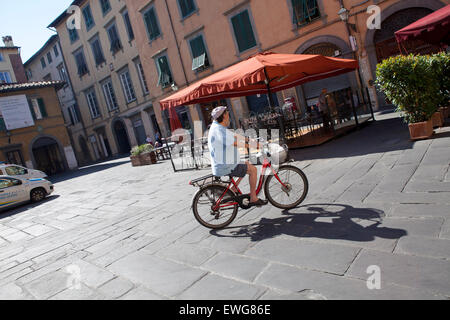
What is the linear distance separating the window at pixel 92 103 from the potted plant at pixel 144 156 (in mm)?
15368

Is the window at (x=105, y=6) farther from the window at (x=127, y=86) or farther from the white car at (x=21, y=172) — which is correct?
the white car at (x=21, y=172)

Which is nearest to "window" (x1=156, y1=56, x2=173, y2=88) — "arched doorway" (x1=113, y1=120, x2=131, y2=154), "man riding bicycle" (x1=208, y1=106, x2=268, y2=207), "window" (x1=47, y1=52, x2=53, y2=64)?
"arched doorway" (x1=113, y1=120, x2=131, y2=154)

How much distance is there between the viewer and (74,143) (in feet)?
107

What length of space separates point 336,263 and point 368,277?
1.03 feet

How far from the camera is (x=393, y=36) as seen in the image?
1259 centimetres

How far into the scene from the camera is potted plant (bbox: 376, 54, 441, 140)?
612 cm

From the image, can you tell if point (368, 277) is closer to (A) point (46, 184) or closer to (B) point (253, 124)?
(B) point (253, 124)

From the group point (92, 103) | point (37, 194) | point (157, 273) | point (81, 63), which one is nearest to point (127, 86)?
point (92, 103)

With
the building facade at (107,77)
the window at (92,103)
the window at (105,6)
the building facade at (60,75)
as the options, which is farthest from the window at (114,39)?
the building facade at (60,75)

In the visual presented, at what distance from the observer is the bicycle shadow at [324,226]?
9.95ft

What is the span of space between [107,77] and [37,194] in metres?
16.6

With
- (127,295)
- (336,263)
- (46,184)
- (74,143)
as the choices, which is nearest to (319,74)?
(336,263)

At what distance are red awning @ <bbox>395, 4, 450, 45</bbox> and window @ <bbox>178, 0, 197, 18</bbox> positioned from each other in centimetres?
1301
